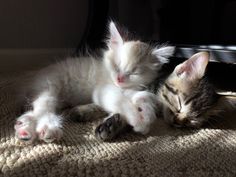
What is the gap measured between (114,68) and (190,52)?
1.60 ft

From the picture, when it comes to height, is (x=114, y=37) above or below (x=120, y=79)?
above

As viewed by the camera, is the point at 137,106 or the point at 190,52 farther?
the point at 190,52

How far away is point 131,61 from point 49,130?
505 millimetres

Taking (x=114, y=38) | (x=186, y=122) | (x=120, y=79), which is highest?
(x=114, y=38)

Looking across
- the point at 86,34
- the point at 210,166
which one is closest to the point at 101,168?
the point at 210,166

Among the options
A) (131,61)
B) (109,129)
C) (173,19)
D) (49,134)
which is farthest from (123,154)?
(173,19)

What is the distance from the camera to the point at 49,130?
99cm

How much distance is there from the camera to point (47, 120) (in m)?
1.04

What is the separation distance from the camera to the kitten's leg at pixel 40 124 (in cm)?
97

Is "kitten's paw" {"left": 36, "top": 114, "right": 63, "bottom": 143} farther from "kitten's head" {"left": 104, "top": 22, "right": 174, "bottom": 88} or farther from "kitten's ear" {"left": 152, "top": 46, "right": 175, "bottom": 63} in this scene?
"kitten's ear" {"left": 152, "top": 46, "right": 175, "bottom": 63}

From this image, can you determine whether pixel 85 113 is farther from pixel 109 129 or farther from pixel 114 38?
pixel 114 38

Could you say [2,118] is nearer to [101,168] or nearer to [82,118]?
[82,118]

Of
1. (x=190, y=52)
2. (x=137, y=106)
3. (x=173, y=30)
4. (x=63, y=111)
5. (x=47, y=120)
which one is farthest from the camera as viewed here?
(x=173, y=30)

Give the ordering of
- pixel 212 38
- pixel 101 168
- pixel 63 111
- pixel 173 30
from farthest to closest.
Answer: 1. pixel 173 30
2. pixel 212 38
3. pixel 63 111
4. pixel 101 168
